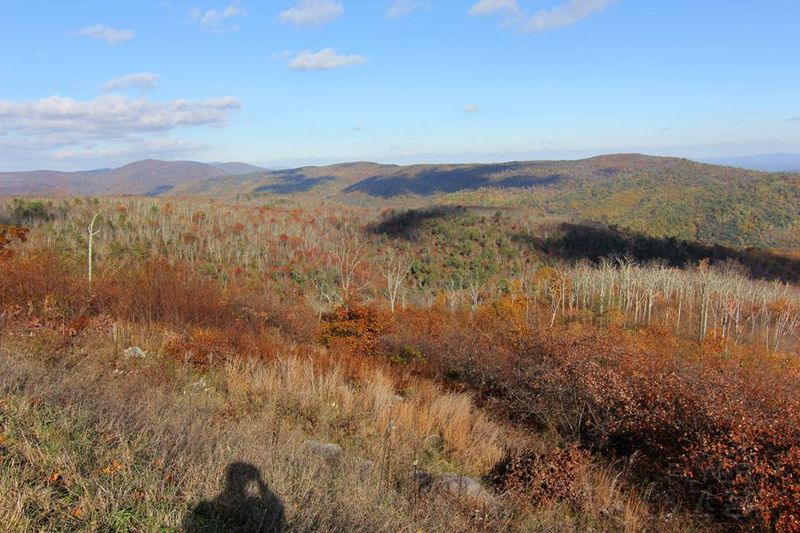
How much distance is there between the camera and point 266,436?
14.6 ft

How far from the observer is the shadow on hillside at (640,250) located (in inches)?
3155

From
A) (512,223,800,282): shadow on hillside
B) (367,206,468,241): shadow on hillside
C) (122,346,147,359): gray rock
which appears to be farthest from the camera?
(367,206,468,241): shadow on hillside

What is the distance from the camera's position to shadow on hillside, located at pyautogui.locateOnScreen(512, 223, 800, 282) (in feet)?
263

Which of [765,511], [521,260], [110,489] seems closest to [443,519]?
[110,489]

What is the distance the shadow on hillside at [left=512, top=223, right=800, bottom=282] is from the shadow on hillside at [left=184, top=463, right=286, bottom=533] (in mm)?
85425

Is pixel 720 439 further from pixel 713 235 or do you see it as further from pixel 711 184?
pixel 711 184

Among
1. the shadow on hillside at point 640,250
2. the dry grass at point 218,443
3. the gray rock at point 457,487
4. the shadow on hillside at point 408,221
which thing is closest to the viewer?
the dry grass at point 218,443

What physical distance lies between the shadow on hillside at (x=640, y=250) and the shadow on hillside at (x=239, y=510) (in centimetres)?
8543

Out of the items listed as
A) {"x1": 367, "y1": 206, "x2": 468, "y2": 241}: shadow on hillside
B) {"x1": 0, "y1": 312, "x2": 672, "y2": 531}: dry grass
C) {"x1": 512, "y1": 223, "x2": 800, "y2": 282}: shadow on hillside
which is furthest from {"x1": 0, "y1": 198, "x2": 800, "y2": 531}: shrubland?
{"x1": 367, "y1": 206, "x2": 468, "y2": 241}: shadow on hillside

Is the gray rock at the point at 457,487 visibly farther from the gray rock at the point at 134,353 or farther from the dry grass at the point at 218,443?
the gray rock at the point at 134,353

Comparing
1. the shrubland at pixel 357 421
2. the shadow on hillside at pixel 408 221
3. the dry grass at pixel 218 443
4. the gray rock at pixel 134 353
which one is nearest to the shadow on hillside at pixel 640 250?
the shadow on hillside at pixel 408 221

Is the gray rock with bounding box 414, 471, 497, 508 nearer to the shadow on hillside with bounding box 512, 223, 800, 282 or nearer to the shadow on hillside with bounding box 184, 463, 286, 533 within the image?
the shadow on hillside with bounding box 184, 463, 286, 533

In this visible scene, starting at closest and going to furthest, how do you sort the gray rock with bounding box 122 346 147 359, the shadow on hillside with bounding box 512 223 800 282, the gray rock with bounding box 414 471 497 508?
the gray rock with bounding box 414 471 497 508
the gray rock with bounding box 122 346 147 359
the shadow on hillside with bounding box 512 223 800 282

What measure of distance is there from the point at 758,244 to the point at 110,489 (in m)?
144
